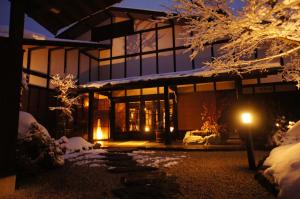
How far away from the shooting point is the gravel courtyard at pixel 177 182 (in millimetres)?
3758

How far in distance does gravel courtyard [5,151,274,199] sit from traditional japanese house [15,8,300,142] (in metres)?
5.52

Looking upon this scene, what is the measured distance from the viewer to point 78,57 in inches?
604

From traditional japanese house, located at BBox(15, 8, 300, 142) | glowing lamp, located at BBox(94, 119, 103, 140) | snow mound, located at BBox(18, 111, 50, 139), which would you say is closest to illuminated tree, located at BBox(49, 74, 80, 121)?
traditional japanese house, located at BBox(15, 8, 300, 142)

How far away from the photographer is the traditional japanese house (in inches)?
463

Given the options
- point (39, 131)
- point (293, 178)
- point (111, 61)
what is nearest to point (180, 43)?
point (111, 61)

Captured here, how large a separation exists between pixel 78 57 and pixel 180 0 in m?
12.6

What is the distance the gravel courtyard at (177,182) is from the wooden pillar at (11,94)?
0.45 meters

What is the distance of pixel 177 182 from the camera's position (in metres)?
4.51

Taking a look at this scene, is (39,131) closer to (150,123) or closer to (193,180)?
(193,180)

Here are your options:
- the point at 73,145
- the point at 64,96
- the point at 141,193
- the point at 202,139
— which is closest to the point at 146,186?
the point at 141,193

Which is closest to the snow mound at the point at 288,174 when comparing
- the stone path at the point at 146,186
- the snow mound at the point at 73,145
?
the stone path at the point at 146,186

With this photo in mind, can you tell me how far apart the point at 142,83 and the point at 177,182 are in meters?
7.92

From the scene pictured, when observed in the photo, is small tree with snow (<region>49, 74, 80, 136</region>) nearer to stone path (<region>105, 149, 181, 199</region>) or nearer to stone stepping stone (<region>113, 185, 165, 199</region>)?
stone path (<region>105, 149, 181, 199</region>)

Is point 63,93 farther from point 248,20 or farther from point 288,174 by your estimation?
point 288,174
